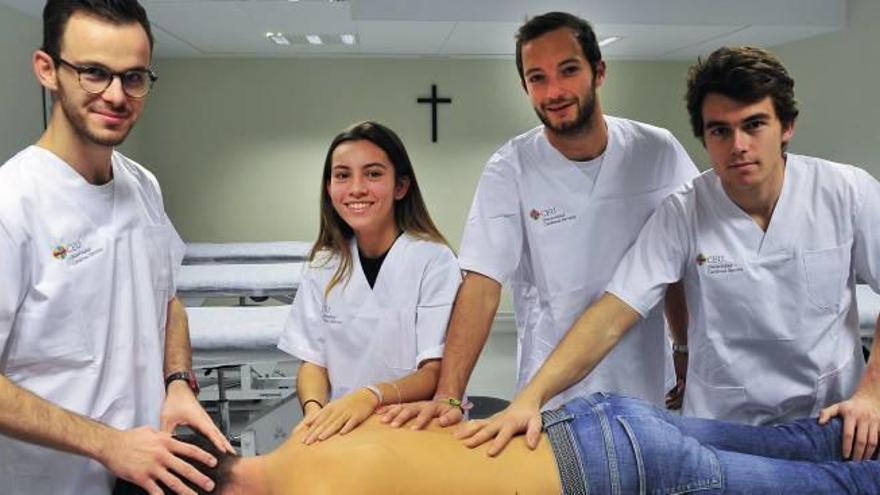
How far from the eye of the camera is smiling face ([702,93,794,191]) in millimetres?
1489

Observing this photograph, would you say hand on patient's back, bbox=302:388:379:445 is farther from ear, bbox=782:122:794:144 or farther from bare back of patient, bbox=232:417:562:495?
ear, bbox=782:122:794:144

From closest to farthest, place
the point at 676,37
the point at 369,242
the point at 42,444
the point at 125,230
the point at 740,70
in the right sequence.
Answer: the point at 42,444 < the point at 125,230 < the point at 740,70 < the point at 369,242 < the point at 676,37

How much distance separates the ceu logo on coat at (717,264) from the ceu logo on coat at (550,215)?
35 cm

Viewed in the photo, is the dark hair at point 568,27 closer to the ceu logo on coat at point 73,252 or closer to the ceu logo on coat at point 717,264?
the ceu logo on coat at point 717,264

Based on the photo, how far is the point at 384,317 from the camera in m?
1.62

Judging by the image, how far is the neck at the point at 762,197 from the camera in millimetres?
1558

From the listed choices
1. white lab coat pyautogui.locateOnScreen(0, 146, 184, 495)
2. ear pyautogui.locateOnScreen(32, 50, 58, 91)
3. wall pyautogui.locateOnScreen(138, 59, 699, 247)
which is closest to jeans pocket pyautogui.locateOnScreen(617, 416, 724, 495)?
white lab coat pyautogui.locateOnScreen(0, 146, 184, 495)

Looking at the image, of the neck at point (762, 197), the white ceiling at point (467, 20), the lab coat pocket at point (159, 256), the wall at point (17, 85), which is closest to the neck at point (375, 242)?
the lab coat pocket at point (159, 256)

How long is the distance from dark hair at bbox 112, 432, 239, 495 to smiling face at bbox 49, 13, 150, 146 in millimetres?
572

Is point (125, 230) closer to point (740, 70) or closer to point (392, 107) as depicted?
point (740, 70)

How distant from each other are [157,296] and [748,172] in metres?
1.25

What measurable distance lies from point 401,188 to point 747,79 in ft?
2.56

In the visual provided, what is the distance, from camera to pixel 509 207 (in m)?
1.84

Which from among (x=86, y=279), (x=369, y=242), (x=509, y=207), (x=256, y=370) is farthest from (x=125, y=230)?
(x=256, y=370)
